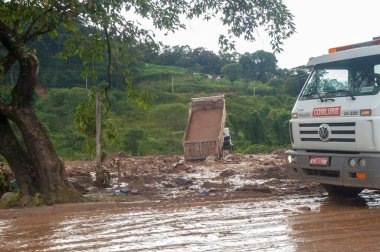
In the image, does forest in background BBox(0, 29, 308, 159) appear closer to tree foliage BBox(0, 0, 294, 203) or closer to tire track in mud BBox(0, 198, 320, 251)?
tree foliage BBox(0, 0, 294, 203)

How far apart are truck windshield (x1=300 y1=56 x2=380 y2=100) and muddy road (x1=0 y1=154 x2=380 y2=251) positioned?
177 centimetres

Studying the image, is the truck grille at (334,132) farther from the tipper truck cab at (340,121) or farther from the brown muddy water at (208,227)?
the brown muddy water at (208,227)

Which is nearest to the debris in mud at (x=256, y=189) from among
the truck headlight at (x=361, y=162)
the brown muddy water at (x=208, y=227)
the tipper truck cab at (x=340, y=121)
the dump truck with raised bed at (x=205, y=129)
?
the brown muddy water at (x=208, y=227)

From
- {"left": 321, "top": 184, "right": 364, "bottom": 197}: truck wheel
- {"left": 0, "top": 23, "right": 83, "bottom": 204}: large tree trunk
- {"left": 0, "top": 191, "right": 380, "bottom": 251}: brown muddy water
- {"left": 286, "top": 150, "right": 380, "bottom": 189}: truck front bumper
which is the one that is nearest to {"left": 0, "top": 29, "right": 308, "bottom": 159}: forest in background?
{"left": 286, "top": 150, "right": 380, "bottom": 189}: truck front bumper

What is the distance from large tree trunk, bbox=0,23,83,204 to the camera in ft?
27.8

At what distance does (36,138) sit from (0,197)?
164cm

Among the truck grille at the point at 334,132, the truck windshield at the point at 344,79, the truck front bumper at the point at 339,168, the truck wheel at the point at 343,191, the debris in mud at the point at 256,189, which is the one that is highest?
the truck windshield at the point at 344,79

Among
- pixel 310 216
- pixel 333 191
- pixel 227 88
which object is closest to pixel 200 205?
pixel 310 216

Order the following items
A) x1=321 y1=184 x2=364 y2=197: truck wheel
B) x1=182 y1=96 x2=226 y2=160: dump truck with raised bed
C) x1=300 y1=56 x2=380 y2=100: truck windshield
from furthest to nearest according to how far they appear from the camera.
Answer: x1=182 y1=96 x2=226 y2=160: dump truck with raised bed < x1=321 y1=184 x2=364 y2=197: truck wheel < x1=300 y1=56 x2=380 y2=100: truck windshield

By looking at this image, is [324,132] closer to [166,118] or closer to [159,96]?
[166,118]

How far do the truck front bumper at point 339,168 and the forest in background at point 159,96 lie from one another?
140 cm

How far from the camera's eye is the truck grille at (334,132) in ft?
24.2

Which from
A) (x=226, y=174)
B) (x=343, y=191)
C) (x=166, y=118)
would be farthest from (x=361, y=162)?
(x=166, y=118)

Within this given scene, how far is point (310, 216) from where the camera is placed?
7055 mm
